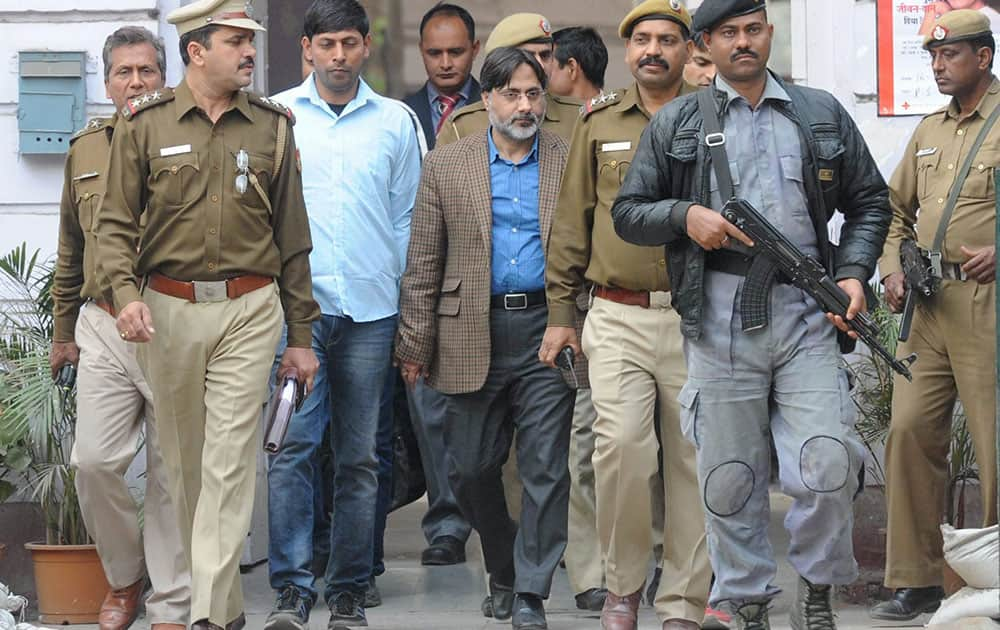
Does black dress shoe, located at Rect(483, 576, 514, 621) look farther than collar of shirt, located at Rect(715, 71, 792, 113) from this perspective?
Yes

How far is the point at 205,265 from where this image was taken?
6.25m

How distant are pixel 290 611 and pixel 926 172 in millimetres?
2931

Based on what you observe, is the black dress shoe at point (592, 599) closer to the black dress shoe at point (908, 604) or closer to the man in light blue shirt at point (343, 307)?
the man in light blue shirt at point (343, 307)

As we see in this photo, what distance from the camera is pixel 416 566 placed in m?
8.04

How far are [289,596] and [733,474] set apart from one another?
188cm

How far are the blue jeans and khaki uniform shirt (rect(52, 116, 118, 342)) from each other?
0.82 meters

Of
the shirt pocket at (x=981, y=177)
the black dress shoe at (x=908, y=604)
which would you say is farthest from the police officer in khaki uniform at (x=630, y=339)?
the shirt pocket at (x=981, y=177)

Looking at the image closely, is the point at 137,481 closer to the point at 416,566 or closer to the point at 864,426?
the point at 416,566

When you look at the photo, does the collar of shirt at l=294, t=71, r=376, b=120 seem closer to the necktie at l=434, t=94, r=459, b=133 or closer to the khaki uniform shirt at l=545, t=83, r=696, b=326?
the khaki uniform shirt at l=545, t=83, r=696, b=326

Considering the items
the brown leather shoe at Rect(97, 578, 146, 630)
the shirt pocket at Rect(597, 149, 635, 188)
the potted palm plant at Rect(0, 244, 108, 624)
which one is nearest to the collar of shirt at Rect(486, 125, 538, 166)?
the shirt pocket at Rect(597, 149, 635, 188)

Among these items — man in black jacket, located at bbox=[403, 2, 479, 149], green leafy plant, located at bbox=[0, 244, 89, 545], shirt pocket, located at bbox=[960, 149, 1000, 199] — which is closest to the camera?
shirt pocket, located at bbox=[960, 149, 1000, 199]

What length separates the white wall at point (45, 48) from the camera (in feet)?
25.6

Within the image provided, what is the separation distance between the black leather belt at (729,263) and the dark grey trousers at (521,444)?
119 centimetres

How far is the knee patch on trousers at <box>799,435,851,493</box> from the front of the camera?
5.52 meters
